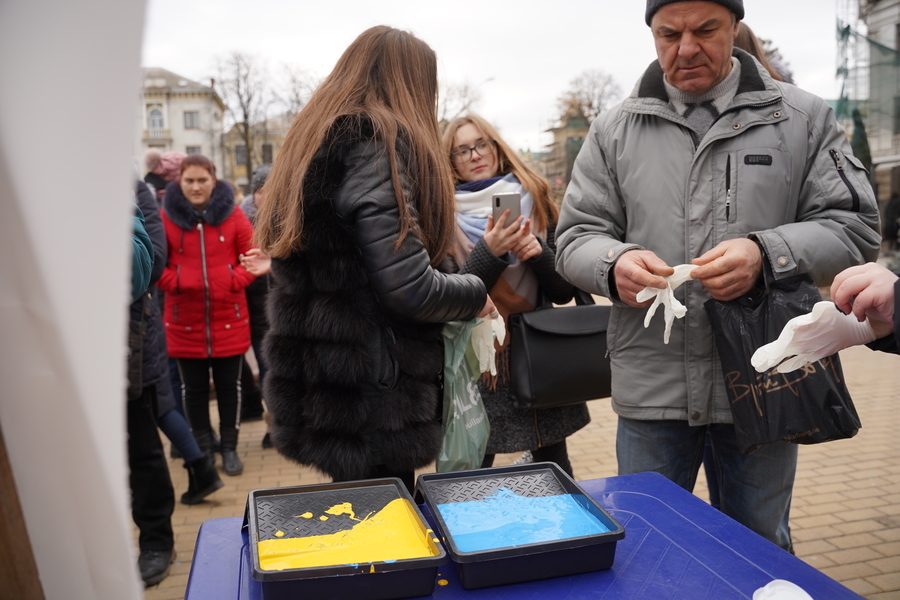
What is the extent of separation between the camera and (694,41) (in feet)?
6.24

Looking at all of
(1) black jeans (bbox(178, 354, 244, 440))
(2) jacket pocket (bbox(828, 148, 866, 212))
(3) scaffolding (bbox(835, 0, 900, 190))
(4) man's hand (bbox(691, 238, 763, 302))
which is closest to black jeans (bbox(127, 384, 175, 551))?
(1) black jeans (bbox(178, 354, 244, 440))

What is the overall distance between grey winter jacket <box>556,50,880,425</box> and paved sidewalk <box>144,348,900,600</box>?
1.62 m

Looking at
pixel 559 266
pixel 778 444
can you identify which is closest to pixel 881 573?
pixel 778 444

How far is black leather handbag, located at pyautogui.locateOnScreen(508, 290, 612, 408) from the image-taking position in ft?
8.89

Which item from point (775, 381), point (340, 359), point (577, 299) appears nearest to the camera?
point (775, 381)

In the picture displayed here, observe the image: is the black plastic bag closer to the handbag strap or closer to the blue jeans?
the blue jeans

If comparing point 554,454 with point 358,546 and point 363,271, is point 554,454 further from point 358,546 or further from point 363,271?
point 358,546

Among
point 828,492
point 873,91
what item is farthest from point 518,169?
point 873,91

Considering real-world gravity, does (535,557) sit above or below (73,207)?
below

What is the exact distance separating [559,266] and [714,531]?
1.08m

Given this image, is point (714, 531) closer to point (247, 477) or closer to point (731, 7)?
point (731, 7)

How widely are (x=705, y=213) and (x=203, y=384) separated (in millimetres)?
3436

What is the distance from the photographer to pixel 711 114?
6.57ft

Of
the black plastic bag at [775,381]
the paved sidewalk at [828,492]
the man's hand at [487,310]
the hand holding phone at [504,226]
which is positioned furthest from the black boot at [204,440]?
the black plastic bag at [775,381]
